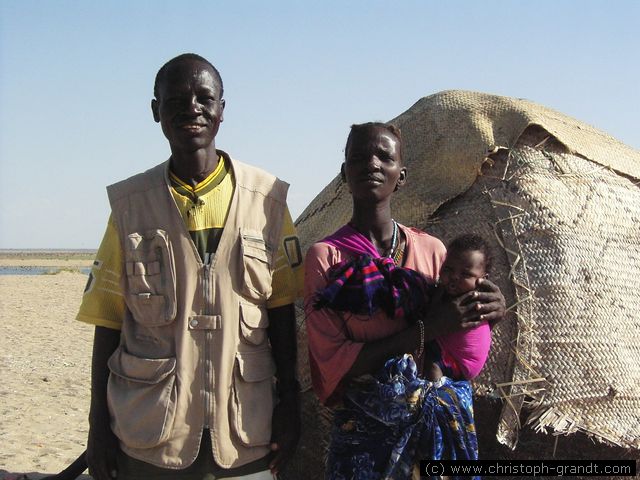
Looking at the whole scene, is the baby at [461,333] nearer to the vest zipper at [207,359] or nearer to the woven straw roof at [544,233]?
the woven straw roof at [544,233]

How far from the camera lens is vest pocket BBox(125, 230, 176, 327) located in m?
2.45

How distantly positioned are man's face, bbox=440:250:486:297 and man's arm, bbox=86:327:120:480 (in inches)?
45.2

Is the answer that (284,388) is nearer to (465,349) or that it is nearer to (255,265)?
(255,265)

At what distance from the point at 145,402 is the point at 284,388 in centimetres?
47

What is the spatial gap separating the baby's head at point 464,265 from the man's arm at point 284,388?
0.59 meters

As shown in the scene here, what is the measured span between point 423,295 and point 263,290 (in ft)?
1.78

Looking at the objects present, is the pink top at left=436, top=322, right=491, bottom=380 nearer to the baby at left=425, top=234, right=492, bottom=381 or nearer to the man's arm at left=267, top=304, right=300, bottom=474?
the baby at left=425, top=234, right=492, bottom=381

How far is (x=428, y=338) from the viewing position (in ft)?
7.59

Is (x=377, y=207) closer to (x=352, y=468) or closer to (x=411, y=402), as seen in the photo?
(x=411, y=402)

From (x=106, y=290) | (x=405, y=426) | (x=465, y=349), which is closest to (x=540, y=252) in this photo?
(x=465, y=349)

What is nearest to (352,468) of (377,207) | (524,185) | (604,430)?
(377,207)

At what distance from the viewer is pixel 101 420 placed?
2.49 m

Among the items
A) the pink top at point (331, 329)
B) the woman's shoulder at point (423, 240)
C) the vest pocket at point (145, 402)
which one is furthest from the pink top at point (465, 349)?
the vest pocket at point (145, 402)

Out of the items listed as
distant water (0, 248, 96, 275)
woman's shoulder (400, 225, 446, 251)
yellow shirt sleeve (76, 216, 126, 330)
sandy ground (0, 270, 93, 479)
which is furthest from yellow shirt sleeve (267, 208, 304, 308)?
distant water (0, 248, 96, 275)
